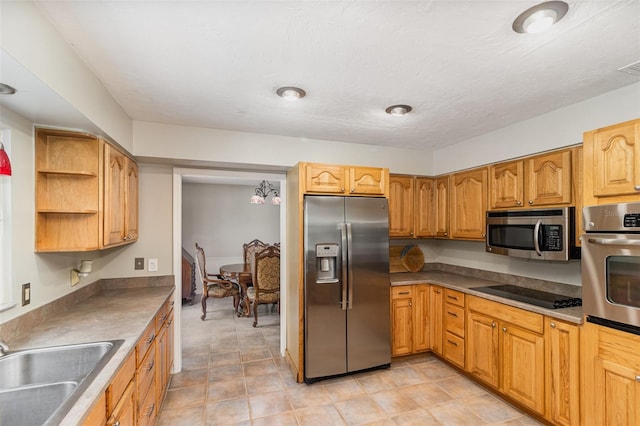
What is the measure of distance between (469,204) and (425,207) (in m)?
0.58

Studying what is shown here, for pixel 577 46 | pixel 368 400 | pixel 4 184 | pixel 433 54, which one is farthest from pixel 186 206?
pixel 577 46

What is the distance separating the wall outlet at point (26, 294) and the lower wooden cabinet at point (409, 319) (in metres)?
2.91

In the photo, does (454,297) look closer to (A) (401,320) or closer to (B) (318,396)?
(A) (401,320)

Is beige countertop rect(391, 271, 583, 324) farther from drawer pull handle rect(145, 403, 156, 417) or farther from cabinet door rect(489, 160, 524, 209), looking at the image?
drawer pull handle rect(145, 403, 156, 417)

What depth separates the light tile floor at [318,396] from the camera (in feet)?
7.71

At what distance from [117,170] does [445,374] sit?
3.52 metres

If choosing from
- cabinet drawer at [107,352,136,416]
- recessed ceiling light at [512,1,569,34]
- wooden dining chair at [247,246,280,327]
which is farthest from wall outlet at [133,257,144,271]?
recessed ceiling light at [512,1,569,34]

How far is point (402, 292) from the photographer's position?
10.8 ft

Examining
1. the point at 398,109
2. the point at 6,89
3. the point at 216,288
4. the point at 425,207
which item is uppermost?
the point at 398,109

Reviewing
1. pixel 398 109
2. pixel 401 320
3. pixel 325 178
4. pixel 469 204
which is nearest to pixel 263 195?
pixel 325 178

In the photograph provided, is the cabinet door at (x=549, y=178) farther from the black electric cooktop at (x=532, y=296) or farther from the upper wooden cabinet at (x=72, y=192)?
the upper wooden cabinet at (x=72, y=192)

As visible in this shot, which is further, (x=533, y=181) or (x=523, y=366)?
(x=533, y=181)

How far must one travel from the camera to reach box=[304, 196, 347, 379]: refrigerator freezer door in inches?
111

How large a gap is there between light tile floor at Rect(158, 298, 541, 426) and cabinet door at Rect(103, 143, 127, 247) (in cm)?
148
